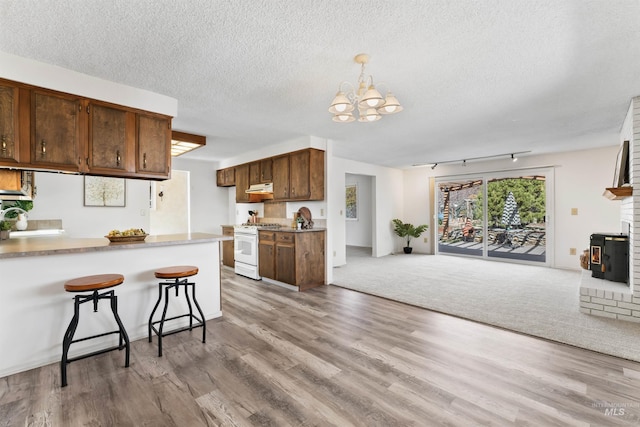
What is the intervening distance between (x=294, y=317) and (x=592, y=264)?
13.3 feet

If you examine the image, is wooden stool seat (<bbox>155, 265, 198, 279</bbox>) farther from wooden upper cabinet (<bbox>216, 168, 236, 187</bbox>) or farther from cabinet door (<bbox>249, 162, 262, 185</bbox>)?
wooden upper cabinet (<bbox>216, 168, 236, 187</bbox>)

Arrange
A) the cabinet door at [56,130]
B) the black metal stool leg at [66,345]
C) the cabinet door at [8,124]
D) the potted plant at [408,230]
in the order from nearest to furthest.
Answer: the black metal stool leg at [66,345], the cabinet door at [8,124], the cabinet door at [56,130], the potted plant at [408,230]

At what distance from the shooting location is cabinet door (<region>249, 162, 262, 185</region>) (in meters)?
5.72

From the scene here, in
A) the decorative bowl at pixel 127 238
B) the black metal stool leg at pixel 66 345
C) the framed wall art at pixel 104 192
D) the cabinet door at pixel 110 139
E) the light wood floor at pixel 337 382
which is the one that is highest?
the cabinet door at pixel 110 139

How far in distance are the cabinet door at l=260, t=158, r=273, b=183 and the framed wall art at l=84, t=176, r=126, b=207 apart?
2494 mm

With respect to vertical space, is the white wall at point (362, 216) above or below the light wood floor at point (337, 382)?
above

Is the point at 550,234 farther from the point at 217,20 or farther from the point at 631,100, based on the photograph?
the point at 217,20

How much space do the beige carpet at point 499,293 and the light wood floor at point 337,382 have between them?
337 mm

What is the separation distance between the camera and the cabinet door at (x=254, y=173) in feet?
18.8

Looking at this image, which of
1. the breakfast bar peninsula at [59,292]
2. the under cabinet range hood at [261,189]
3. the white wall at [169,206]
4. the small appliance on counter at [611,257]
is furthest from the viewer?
the white wall at [169,206]

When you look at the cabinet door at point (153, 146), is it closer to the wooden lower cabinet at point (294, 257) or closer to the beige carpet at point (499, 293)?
the wooden lower cabinet at point (294, 257)

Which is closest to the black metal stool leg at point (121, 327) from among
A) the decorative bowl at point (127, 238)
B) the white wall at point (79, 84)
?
the decorative bowl at point (127, 238)

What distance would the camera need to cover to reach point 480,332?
9.43ft

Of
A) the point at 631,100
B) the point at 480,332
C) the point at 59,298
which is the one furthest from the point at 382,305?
the point at 631,100
